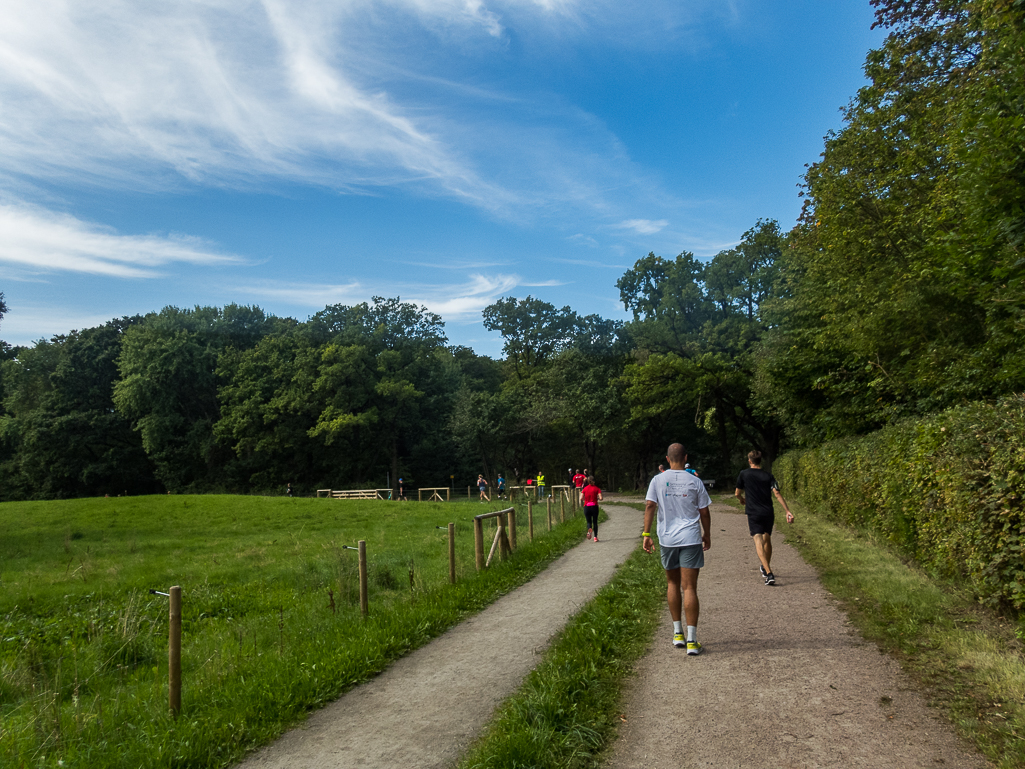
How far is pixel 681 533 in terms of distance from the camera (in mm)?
6312

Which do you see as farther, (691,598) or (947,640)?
(691,598)

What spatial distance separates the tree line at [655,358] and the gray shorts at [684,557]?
7046 millimetres

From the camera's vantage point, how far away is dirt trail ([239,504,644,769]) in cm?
455

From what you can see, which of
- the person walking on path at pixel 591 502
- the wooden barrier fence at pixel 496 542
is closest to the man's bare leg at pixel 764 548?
the wooden barrier fence at pixel 496 542

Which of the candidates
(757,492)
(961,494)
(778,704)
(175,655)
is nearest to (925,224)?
(757,492)

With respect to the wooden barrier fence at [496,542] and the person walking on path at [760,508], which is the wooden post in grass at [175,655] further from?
the person walking on path at [760,508]

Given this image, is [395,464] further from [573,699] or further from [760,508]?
[573,699]

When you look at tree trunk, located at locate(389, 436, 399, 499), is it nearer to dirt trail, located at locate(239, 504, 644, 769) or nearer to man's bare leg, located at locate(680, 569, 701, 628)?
dirt trail, located at locate(239, 504, 644, 769)

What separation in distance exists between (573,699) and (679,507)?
6.83ft

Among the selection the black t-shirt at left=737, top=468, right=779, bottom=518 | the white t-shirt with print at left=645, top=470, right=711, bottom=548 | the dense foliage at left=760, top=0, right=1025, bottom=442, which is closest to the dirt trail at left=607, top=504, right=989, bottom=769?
the white t-shirt with print at left=645, top=470, right=711, bottom=548

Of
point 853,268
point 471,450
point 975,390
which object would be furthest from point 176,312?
point 975,390

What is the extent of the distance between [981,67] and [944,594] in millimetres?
10340

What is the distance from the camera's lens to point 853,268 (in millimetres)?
19812

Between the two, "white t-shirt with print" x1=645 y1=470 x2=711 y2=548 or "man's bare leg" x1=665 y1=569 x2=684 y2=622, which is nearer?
"white t-shirt with print" x1=645 y1=470 x2=711 y2=548
